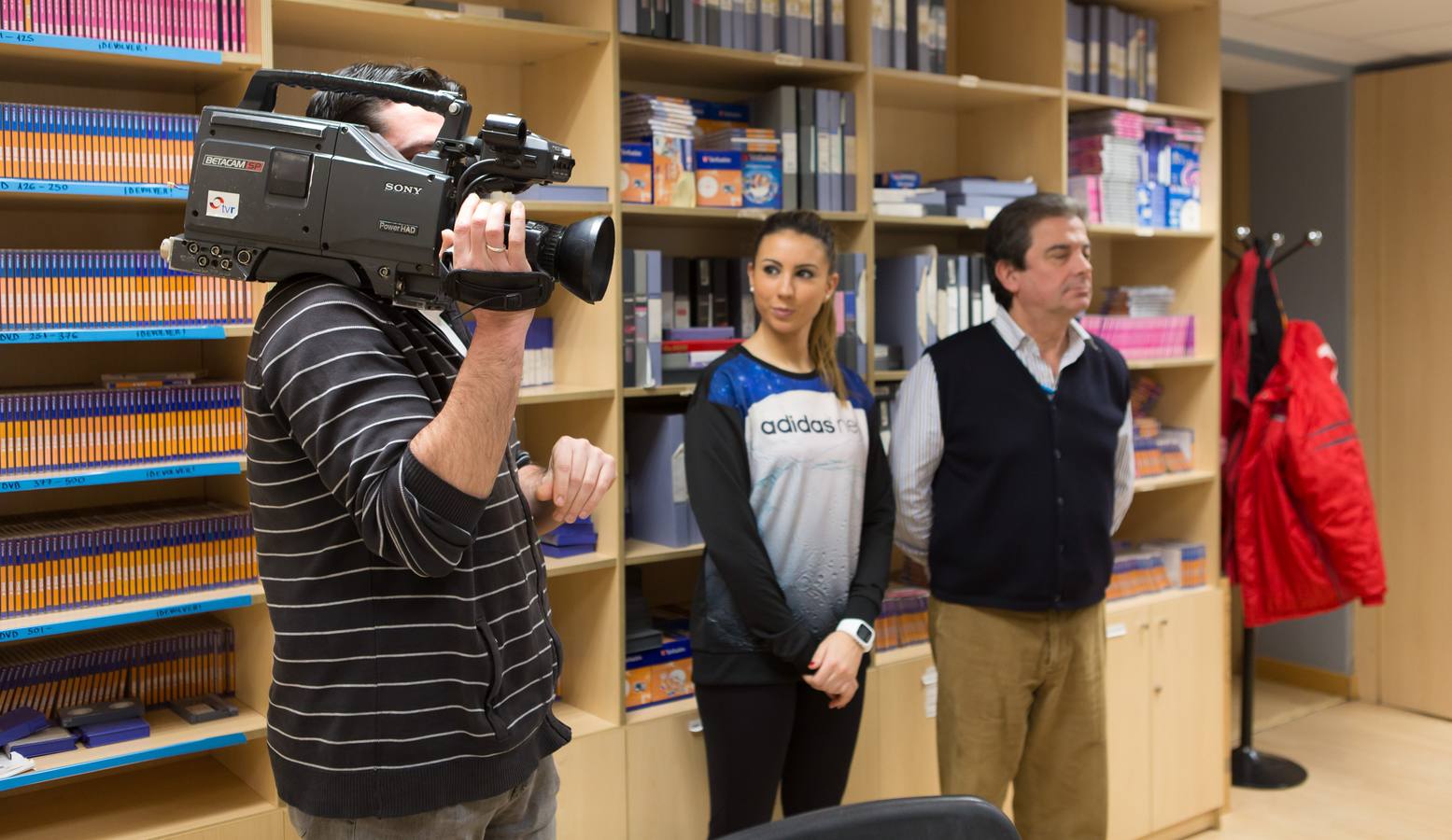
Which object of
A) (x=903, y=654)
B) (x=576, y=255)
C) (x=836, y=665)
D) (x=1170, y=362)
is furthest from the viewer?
(x=1170, y=362)

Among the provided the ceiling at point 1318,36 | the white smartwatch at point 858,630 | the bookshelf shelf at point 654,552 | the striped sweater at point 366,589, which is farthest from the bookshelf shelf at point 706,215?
the ceiling at point 1318,36

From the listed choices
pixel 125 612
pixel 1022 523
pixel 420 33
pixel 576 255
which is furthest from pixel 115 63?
pixel 1022 523

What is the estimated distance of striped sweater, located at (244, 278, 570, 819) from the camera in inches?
49.7

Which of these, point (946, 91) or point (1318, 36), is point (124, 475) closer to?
point (946, 91)

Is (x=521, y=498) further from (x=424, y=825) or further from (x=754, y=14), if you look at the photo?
(x=754, y=14)

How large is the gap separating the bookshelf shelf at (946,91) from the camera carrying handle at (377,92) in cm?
190

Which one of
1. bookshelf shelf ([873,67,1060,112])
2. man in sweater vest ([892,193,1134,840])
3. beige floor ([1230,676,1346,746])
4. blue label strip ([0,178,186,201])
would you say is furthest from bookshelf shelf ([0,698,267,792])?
beige floor ([1230,676,1346,746])

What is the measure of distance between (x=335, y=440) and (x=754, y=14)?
6.31 ft

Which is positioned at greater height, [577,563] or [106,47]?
[106,47]

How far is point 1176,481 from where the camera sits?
12.3 ft

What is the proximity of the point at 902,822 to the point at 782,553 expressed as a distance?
1259 millimetres

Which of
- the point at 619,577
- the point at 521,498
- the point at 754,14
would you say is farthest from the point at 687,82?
the point at 521,498

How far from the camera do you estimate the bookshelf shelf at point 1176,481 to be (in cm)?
367

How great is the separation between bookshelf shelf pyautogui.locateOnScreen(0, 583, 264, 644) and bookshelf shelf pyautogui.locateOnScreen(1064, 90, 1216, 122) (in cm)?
246
